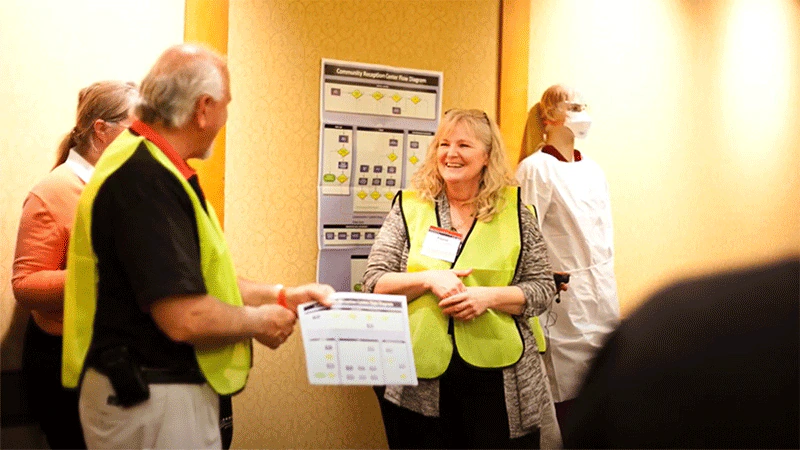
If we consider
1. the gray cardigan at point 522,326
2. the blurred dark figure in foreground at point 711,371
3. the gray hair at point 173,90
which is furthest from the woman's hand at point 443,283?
the blurred dark figure in foreground at point 711,371

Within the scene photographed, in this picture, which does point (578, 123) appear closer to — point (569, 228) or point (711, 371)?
point (569, 228)

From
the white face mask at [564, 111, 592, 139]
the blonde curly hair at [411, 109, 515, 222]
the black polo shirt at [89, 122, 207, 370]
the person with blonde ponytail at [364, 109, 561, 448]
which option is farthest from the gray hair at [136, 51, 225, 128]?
the white face mask at [564, 111, 592, 139]

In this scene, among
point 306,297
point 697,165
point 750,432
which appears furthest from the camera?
point 697,165

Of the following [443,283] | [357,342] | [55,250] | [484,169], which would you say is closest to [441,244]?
[443,283]

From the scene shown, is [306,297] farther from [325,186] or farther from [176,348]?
[325,186]

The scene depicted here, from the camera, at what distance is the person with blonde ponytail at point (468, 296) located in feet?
8.09

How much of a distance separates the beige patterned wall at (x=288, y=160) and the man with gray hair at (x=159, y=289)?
45.0 inches

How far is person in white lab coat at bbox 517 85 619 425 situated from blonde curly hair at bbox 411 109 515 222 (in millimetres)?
695

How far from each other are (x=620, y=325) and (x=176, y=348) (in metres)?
1.25

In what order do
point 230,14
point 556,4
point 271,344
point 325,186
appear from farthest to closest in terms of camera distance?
1. point 556,4
2. point 325,186
3. point 230,14
4. point 271,344

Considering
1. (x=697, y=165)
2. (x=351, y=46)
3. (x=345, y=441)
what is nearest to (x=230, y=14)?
(x=351, y=46)

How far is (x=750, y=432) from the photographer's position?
601 mm

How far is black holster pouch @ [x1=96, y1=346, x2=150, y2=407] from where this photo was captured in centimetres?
163

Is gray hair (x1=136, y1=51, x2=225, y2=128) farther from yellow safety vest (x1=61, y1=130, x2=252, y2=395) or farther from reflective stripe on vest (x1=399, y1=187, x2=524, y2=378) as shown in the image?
reflective stripe on vest (x1=399, y1=187, x2=524, y2=378)
